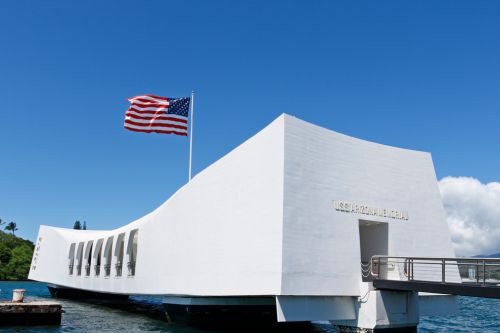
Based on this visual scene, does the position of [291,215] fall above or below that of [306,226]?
above

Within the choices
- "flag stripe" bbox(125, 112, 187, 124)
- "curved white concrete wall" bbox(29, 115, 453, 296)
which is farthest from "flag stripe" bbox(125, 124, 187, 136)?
"curved white concrete wall" bbox(29, 115, 453, 296)

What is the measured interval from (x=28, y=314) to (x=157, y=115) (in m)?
10.1

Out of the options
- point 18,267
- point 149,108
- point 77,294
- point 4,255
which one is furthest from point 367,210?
point 4,255

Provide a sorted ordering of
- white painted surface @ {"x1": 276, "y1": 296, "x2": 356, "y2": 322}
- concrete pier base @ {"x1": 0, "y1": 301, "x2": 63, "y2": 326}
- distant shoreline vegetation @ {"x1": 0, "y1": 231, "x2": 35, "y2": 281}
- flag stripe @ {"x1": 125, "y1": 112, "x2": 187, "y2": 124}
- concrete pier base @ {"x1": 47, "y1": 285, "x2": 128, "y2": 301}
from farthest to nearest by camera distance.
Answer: distant shoreline vegetation @ {"x1": 0, "y1": 231, "x2": 35, "y2": 281} < concrete pier base @ {"x1": 47, "y1": 285, "x2": 128, "y2": 301} < flag stripe @ {"x1": 125, "y1": 112, "x2": 187, "y2": 124} < concrete pier base @ {"x1": 0, "y1": 301, "x2": 63, "y2": 326} < white painted surface @ {"x1": 276, "y1": 296, "x2": 356, "y2": 322}

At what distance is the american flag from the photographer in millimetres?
23500

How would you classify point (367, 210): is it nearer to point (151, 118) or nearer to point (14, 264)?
A: point (151, 118)

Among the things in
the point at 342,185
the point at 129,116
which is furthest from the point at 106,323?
the point at 342,185

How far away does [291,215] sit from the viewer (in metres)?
15.7

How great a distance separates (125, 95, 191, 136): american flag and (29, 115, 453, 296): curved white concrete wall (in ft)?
11.8

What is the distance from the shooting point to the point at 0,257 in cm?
8300

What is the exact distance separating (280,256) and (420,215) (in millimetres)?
6843

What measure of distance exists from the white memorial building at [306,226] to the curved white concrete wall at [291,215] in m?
0.04

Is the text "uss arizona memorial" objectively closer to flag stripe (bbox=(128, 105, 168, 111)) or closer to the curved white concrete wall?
the curved white concrete wall

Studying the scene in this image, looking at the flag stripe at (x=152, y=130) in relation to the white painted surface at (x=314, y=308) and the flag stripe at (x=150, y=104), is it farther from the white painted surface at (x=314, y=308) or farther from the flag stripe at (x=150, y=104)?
the white painted surface at (x=314, y=308)
